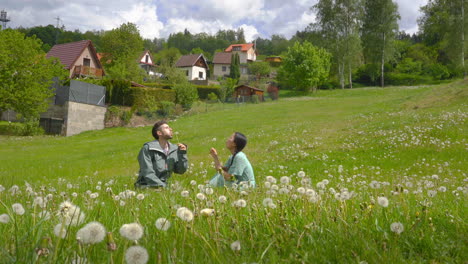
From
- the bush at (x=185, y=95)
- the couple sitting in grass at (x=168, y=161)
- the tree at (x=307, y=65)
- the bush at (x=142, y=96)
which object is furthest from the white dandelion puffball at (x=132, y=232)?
the tree at (x=307, y=65)

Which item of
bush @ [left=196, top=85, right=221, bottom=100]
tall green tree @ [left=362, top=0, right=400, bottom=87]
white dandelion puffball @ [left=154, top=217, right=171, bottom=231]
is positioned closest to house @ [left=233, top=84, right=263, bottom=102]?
bush @ [left=196, top=85, right=221, bottom=100]

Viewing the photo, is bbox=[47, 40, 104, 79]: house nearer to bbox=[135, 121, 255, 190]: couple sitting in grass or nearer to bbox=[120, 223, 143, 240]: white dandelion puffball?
bbox=[135, 121, 255, 190]: couple sitting in grass

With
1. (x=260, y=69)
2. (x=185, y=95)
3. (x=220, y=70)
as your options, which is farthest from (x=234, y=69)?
(x=185, y=95)

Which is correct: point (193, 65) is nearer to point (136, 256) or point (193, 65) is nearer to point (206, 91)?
point (206, 91)

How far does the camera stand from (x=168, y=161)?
23.6 ft

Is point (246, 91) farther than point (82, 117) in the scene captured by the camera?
Yes

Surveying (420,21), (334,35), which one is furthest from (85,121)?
(420,21)

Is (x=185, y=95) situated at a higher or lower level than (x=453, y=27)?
lower

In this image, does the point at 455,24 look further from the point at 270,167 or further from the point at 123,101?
the point at 270,167

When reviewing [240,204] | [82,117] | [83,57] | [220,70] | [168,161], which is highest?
[220,70]

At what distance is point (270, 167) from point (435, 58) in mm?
72485

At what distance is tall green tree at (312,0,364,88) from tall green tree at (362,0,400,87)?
8.76 feet

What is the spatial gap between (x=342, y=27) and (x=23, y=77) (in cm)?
4981

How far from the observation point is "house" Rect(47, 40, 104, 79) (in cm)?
4992
